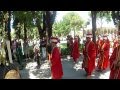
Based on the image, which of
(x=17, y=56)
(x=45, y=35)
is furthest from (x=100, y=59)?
(x=45, y=35)

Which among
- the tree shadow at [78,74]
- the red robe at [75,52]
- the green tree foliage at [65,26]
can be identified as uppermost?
the green tree foliage at [65,26]

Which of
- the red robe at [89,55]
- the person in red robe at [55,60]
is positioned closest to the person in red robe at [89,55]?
the red robe at [89,55]

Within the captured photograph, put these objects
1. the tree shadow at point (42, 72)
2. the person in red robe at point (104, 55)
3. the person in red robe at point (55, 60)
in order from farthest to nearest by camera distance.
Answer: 1. the person in red robe at point (104, 55)
2. the tree shadow at point (42, 72)
3. the person in red robe at point (55, 60)

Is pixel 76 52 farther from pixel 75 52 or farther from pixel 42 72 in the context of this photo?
Result: pixel 42 72

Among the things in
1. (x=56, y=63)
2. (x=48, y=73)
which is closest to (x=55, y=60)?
(x=56, y=63)

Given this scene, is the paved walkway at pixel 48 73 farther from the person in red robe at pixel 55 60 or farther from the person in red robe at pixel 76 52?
the person in red robe at pixel 55 60

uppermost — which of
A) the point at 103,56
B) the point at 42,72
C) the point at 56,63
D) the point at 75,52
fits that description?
the point at 56,63

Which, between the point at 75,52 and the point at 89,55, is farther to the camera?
the point at 75,52

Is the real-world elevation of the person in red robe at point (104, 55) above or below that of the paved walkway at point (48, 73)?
above
